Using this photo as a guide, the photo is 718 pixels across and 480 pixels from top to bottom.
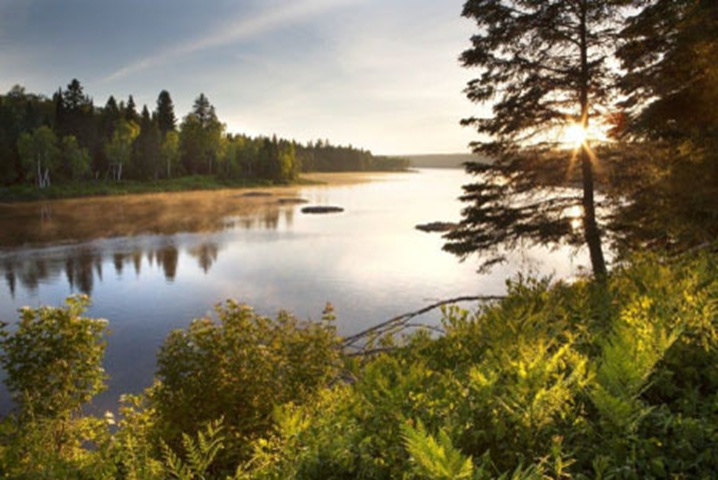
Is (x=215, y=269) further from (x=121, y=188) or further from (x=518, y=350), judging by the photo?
(x=121, y=188)

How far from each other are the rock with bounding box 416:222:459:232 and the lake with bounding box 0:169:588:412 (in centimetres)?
146

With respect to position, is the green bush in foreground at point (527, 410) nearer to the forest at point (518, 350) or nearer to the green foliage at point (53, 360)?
the forest at point (518, 350)

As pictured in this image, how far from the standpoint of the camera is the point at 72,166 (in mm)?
79750

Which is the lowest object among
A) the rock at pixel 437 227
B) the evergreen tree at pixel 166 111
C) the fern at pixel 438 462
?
the rock at pixel 437 227

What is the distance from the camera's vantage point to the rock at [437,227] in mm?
46112

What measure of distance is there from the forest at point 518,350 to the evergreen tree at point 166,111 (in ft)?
320

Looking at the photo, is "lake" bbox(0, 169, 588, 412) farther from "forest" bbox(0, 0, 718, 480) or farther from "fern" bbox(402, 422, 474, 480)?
"fern" bbox(402, 422, 474, 480)

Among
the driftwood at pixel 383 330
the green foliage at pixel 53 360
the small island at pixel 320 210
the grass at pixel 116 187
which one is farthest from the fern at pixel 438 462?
the grass at pixel 116 187

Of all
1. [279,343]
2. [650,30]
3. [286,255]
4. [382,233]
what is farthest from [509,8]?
[382,233]

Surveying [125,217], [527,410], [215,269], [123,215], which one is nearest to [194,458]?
[527,410]

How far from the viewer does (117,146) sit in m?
83.7

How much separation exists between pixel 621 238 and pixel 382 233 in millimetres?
32226

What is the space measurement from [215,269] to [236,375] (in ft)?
77.2

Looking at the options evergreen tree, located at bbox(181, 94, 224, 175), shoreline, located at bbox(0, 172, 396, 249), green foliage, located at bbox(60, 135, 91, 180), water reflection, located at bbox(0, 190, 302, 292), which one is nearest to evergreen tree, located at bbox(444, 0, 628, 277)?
water reflection, located at bbox(0, 190, 302, 292)
